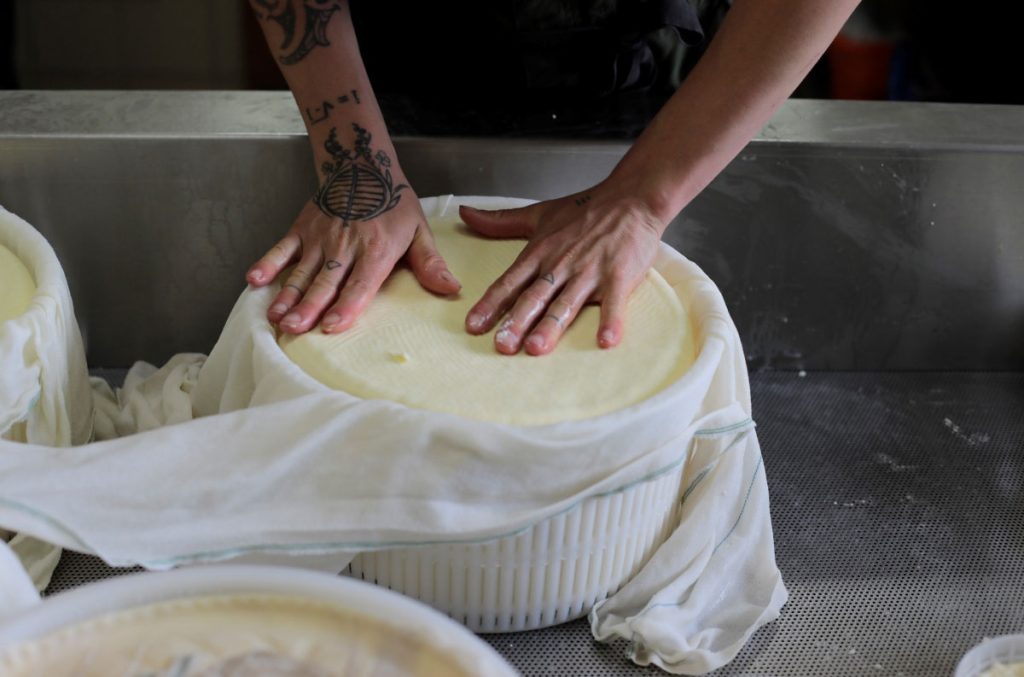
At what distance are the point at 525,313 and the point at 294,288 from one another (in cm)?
26

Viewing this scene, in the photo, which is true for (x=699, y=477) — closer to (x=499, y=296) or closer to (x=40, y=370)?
(x=499, y=296)

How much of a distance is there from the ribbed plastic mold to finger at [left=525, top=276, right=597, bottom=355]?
181 mm

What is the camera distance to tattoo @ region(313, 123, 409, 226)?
1.25 m

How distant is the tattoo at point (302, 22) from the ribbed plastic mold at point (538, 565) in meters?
0.66

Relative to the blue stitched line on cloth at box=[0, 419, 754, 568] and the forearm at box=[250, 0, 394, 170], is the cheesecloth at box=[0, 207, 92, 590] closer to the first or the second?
the blue stitched line on cloth at box=[0, 419, 754, 568]

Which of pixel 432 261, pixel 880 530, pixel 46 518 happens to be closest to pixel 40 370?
pixel 46 518

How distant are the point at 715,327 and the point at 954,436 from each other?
1.92 ft

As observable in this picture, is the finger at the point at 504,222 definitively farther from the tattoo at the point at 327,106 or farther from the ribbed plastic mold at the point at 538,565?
the ribbed plastic mold at the point at 538,565

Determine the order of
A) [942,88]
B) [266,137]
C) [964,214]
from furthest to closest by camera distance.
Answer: [942,88], [964,214], [266,137]

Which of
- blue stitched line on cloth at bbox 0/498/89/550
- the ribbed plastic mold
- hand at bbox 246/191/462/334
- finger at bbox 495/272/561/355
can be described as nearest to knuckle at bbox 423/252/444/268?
hand at bbox 246/191/462/334

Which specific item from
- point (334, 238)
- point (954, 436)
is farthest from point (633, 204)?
point (954, 436)

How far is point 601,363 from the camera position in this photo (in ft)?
3.58

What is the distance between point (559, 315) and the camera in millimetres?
1138

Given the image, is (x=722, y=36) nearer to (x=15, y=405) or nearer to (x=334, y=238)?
(x=334, y=238)
